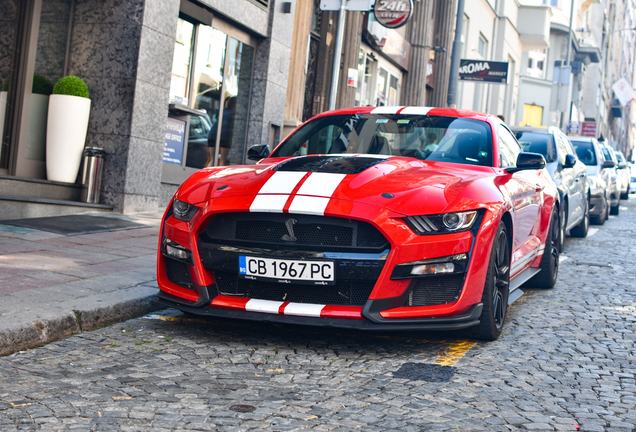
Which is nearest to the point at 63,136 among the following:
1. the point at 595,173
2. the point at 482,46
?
the point at 595,173

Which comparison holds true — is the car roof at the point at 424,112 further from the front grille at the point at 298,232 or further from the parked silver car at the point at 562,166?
the parked silver car at the point at 562,166

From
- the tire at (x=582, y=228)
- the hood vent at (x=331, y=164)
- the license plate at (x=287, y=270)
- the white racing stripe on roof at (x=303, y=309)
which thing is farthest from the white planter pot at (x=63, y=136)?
the tire at (x=582, y=228)

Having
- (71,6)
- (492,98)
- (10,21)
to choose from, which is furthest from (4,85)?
(492,98)

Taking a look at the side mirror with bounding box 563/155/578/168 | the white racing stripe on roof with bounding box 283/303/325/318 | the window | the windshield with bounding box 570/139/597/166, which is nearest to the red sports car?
the white racing stripe on roof with bounding box 283/303/325/318

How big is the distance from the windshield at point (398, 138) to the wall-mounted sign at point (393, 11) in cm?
900

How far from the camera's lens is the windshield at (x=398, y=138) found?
5613 mm

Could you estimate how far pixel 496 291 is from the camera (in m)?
4.85

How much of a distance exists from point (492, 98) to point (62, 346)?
3435 centimetres

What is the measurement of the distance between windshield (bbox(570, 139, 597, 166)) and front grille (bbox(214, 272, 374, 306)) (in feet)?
39.8

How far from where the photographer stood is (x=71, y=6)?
1041 cm

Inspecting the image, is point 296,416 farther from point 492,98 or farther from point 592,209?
point 492,98

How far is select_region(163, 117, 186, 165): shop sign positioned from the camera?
1201cm

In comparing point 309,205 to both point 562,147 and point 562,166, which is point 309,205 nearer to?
point 562,166

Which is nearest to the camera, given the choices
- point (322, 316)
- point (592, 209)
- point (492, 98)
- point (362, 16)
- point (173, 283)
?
point (322, 316)
